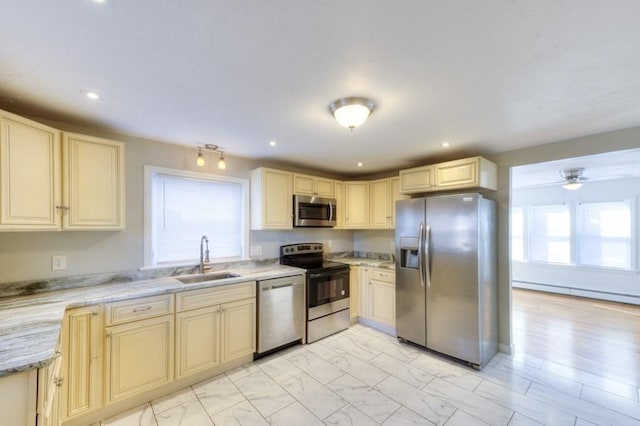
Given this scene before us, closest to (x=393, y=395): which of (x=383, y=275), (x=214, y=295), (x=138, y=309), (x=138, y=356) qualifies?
(x=383, y=275)

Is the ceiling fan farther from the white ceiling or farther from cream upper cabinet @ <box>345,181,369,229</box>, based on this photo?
cream upper cabinet @ <box>345,181,369,229</box>

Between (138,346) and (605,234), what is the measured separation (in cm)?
797

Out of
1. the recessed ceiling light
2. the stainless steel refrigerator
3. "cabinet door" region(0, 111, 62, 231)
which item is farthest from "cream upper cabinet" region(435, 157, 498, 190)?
"cabinet door" region(0, 111, 62, 231)

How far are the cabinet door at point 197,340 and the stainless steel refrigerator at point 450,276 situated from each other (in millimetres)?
2231

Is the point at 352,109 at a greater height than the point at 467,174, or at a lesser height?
greater

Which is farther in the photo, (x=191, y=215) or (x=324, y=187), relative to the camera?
(x=324, y=187)

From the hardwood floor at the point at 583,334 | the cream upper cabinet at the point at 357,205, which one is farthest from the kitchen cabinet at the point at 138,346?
the hardwood floor at the point at 583,334

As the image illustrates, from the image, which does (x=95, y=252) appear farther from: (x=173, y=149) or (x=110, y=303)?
(x=173, y=149)

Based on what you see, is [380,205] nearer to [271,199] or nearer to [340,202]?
[340,202]

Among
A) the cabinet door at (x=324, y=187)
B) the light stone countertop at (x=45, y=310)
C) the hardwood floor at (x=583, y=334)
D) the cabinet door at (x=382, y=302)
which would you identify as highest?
the cabinet door at (x=324, y=187)

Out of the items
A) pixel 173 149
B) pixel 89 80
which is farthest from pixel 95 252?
pixel 89 80

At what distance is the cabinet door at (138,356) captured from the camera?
6.75ft

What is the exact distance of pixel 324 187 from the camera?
4109 mm

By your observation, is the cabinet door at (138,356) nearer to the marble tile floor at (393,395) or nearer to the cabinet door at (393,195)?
the marble tile floor at (393,395)
